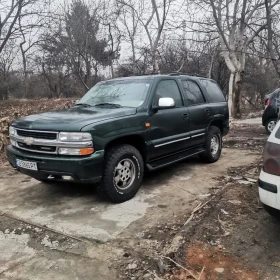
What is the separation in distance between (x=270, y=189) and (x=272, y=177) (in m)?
0.12

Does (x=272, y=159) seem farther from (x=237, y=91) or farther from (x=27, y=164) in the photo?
(x=237, y=91)

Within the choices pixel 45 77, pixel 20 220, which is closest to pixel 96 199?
pixel 20 220

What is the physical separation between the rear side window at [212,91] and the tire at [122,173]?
2710mm

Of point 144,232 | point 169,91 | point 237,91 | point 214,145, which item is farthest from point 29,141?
point 237,91

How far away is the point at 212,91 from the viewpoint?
21.4ft

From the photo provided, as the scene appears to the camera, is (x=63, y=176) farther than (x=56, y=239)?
Yes

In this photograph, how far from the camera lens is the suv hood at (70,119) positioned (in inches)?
149

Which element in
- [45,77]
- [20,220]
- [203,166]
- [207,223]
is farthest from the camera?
[45,77]

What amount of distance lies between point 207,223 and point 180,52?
792 inches

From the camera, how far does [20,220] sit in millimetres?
3799

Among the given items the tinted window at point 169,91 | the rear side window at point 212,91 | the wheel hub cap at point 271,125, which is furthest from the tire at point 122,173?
the wheel hub cap at point 271,125

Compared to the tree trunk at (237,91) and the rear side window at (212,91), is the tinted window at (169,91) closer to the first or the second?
the rear side window at (212,91)

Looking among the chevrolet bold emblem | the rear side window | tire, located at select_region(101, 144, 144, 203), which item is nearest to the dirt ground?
tire, located at select_region(101, 144, 144, 203)

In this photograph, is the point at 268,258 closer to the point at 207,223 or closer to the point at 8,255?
the point at 207,223
